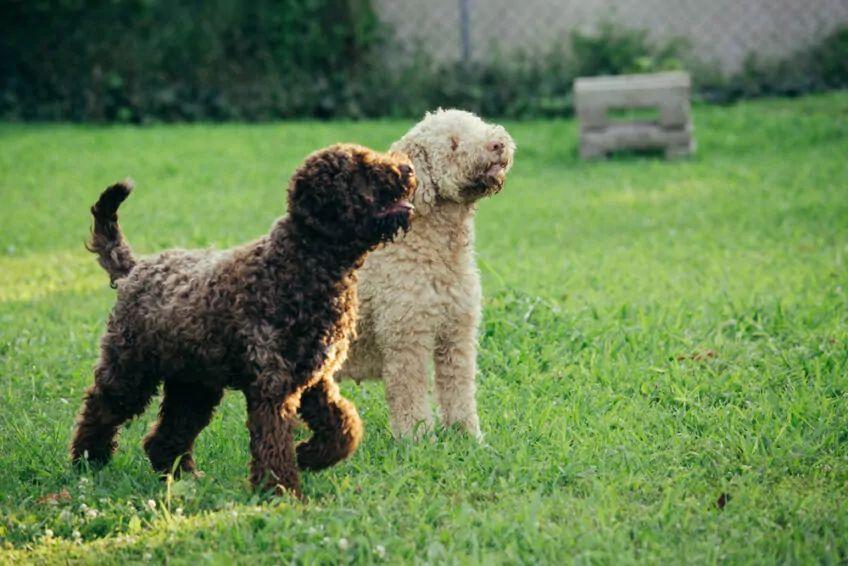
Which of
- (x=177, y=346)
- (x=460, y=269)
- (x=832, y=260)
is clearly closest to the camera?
(x=177, y=346)

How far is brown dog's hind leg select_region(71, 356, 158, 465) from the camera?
457 centimetres

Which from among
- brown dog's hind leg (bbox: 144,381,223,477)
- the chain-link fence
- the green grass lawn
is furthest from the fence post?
brown dog's hind leg (bbox: 144,381,223,477)

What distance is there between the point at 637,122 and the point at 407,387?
8724mm

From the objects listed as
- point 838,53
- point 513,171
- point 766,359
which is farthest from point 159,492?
point 838,53

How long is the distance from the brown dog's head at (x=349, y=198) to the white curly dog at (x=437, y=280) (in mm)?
656

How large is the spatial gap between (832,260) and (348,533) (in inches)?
222

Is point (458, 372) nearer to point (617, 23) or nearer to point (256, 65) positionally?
point (617, 23)

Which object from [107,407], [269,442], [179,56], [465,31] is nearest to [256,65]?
[179,56]

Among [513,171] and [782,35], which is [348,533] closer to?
[513,171]

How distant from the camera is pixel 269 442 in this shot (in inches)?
165

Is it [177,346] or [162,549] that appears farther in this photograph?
[177,346]

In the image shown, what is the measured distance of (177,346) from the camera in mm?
4340

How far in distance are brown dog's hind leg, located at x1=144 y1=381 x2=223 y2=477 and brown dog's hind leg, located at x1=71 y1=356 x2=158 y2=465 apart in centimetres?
12

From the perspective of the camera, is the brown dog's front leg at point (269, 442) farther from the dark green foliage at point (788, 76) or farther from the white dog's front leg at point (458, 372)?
the dark green foliage at point (788, 76)
